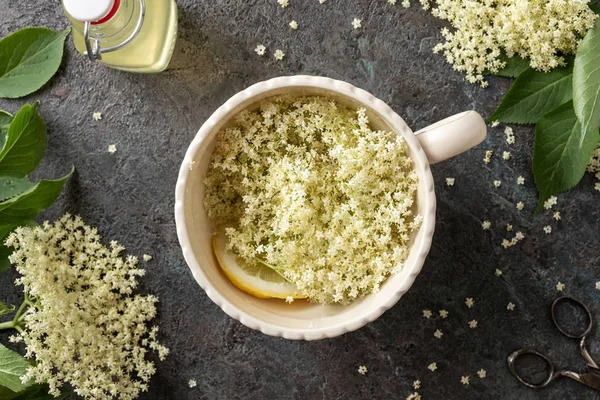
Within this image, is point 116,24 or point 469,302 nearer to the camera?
point 116,24

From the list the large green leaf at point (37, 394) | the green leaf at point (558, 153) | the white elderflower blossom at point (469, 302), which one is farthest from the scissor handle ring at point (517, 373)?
the large green leaf at point (37, 394)

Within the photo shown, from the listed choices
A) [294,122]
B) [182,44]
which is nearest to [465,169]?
[294,122]

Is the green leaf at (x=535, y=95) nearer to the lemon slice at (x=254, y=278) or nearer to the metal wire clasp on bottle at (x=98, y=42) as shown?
the lemon slice at (x=254, y=278)

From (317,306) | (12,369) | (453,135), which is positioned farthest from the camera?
(12,369)

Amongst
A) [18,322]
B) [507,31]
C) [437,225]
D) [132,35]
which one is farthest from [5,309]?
[507,31]

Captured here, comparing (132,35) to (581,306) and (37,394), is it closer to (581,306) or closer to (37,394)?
(37,394)

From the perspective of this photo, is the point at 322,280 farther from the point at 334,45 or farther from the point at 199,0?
the point at 199,0
